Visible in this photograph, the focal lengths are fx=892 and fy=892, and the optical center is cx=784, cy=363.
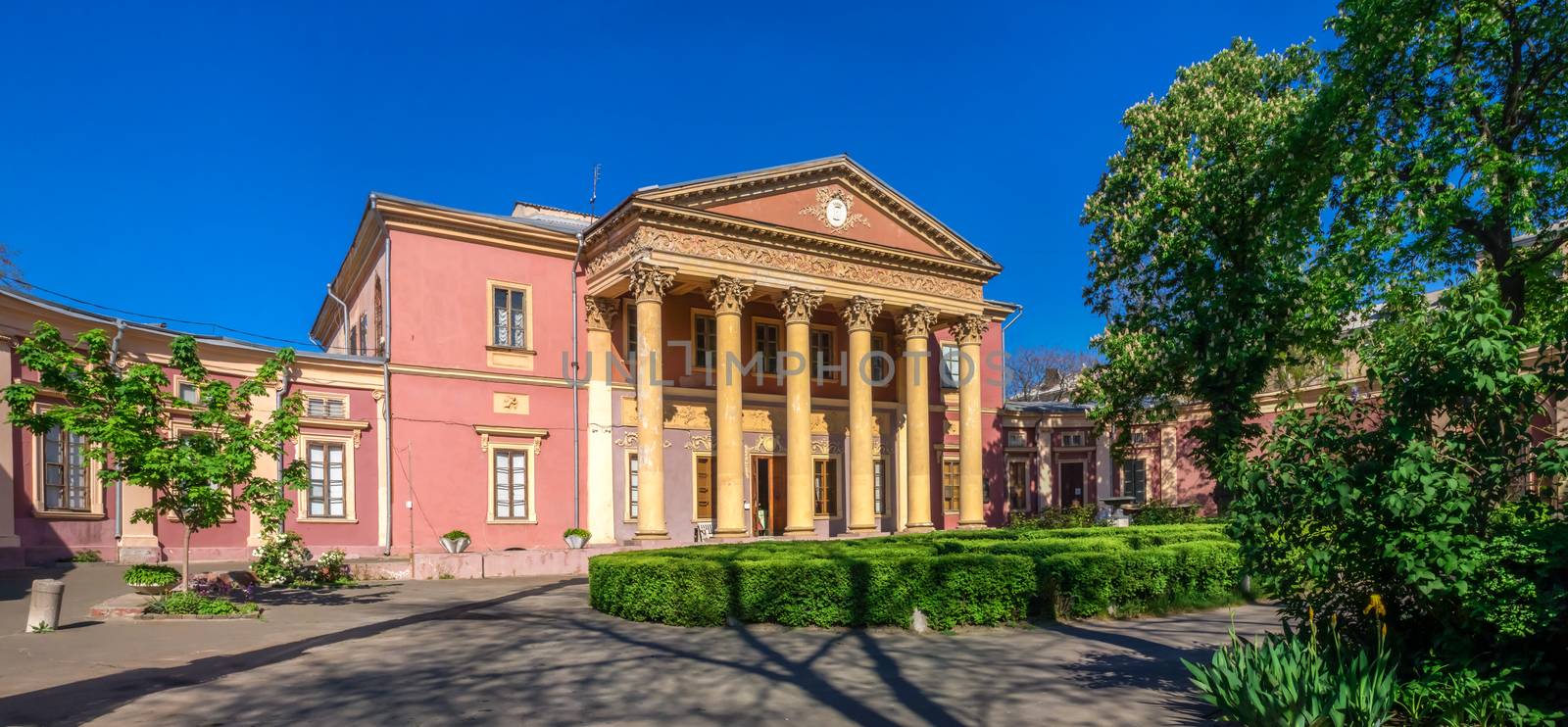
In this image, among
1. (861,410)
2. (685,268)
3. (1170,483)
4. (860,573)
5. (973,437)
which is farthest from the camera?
(1170,483)

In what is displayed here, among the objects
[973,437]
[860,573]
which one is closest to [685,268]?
[973,437]

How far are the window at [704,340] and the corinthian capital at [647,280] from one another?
12.5 feet

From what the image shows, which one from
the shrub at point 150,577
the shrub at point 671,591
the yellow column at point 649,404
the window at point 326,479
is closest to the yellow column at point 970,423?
the yellow column at point 649,404

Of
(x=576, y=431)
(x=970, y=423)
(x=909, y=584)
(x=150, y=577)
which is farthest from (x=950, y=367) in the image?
(x=150, y=577)

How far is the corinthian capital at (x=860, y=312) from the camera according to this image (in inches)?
1033

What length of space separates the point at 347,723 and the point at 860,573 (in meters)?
6.71

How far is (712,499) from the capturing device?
26469 millimetres

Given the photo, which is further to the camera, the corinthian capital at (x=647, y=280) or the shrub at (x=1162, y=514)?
the shrub at (x=1162, y=514)

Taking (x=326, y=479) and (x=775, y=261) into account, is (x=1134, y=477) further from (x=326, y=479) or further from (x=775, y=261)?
(x=326, y=479)

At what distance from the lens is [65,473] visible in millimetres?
17859

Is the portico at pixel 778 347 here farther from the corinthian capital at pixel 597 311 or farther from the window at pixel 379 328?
the window at pixel 379 328

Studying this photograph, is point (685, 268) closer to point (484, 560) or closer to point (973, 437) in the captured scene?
point (484, 560)

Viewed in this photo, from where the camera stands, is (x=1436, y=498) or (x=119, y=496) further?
(x=119, y=496)

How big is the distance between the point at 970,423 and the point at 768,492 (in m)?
6.75
